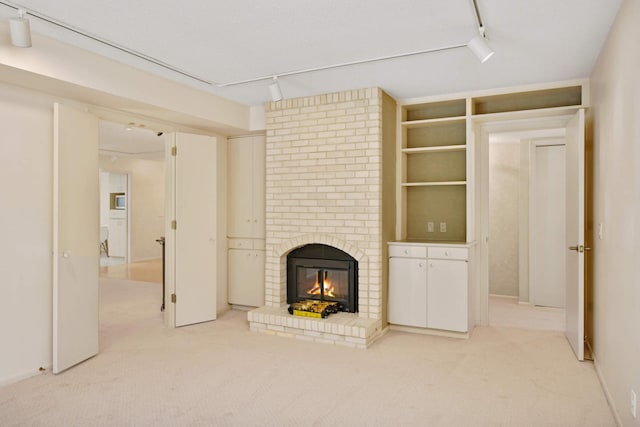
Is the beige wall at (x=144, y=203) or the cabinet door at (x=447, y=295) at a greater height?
the beige wall at (x=144, y=203)

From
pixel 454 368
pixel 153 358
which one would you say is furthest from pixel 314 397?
pixel 153 358

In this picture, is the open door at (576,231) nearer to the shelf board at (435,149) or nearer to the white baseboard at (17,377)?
the shelf board at (435,149)

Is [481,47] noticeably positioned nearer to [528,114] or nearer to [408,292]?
[528,114]

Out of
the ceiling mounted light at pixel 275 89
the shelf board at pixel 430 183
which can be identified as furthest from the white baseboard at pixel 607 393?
the ceiling mounted light at pixel 275 89

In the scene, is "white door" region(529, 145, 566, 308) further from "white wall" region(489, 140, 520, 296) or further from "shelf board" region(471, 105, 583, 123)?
"shelf board" region(471, 105, 583, 123)

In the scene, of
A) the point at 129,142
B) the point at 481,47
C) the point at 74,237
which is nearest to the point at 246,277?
the point at 74,237

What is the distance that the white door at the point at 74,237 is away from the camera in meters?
3.27

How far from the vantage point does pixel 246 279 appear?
538 cm

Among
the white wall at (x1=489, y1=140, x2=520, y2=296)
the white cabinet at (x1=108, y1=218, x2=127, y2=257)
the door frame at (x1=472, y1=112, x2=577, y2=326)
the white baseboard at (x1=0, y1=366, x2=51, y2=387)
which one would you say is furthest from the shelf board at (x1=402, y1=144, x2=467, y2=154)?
the white cabinet at (x1=108, y1=218, x2=127, y2=257)

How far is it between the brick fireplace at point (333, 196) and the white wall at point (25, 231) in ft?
6.16

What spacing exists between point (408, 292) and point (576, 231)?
1.61 meters

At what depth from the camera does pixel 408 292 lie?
173 inches

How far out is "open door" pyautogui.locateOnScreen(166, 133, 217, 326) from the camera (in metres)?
4.61

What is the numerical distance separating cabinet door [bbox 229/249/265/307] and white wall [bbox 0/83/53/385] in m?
2.29
